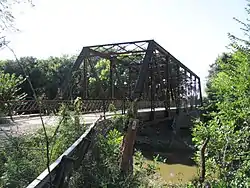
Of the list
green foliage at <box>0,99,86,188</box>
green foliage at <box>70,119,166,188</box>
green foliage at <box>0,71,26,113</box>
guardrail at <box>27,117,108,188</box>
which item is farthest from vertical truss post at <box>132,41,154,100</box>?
guardrail at <box>27,117,108,188</box>

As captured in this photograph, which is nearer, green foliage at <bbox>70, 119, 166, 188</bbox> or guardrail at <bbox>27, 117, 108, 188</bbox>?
guardrail at <bbox>27, 117, 108, 188</bbox>

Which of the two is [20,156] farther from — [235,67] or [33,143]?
[235,67]

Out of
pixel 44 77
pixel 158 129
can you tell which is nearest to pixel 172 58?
pixel 158 129

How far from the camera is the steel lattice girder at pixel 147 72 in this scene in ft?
65.3

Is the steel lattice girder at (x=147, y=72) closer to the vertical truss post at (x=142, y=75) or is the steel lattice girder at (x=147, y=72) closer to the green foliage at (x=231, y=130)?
the vertical truss post at (x=142, y=75)

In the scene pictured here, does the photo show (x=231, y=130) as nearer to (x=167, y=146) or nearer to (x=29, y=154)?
(x=29, y=154)

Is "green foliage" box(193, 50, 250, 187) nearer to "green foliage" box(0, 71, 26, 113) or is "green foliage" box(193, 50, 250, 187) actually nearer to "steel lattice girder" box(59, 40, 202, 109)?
"green foliage" box(0, 71, 26, 113)

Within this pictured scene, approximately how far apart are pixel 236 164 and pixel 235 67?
4.81 ft

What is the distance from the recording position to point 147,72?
19.6 meters

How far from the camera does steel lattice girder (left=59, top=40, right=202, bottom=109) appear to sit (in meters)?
19.9

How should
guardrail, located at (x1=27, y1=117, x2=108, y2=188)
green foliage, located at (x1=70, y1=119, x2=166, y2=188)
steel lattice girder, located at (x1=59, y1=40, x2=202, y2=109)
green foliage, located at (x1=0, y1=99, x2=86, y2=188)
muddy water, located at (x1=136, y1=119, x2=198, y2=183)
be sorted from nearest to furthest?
1. guardrail, located at (x1=27, y1=117, x2=108, y2=188)
2. green foliage, located at (x1=0, y1=99, x2=86, y2=188)
3. green foliage, located at (x1=70, y1=119, x2=166, y2=188)
4. muddy water, located at (x1=136, y1=119, x2=198, y2=183)
5. steel lattice girder, located at (x1=59, y1=40, x2=202, y2=109)

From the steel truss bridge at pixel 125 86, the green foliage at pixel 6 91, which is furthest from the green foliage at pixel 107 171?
the green foliage at pixel 6 91

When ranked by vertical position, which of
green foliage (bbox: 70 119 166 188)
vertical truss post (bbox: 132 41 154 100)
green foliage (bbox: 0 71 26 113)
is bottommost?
green foliage (bbox: 70 119 166 188)

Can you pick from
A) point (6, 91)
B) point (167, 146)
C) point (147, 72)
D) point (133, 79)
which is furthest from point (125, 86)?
point (6, 91)
